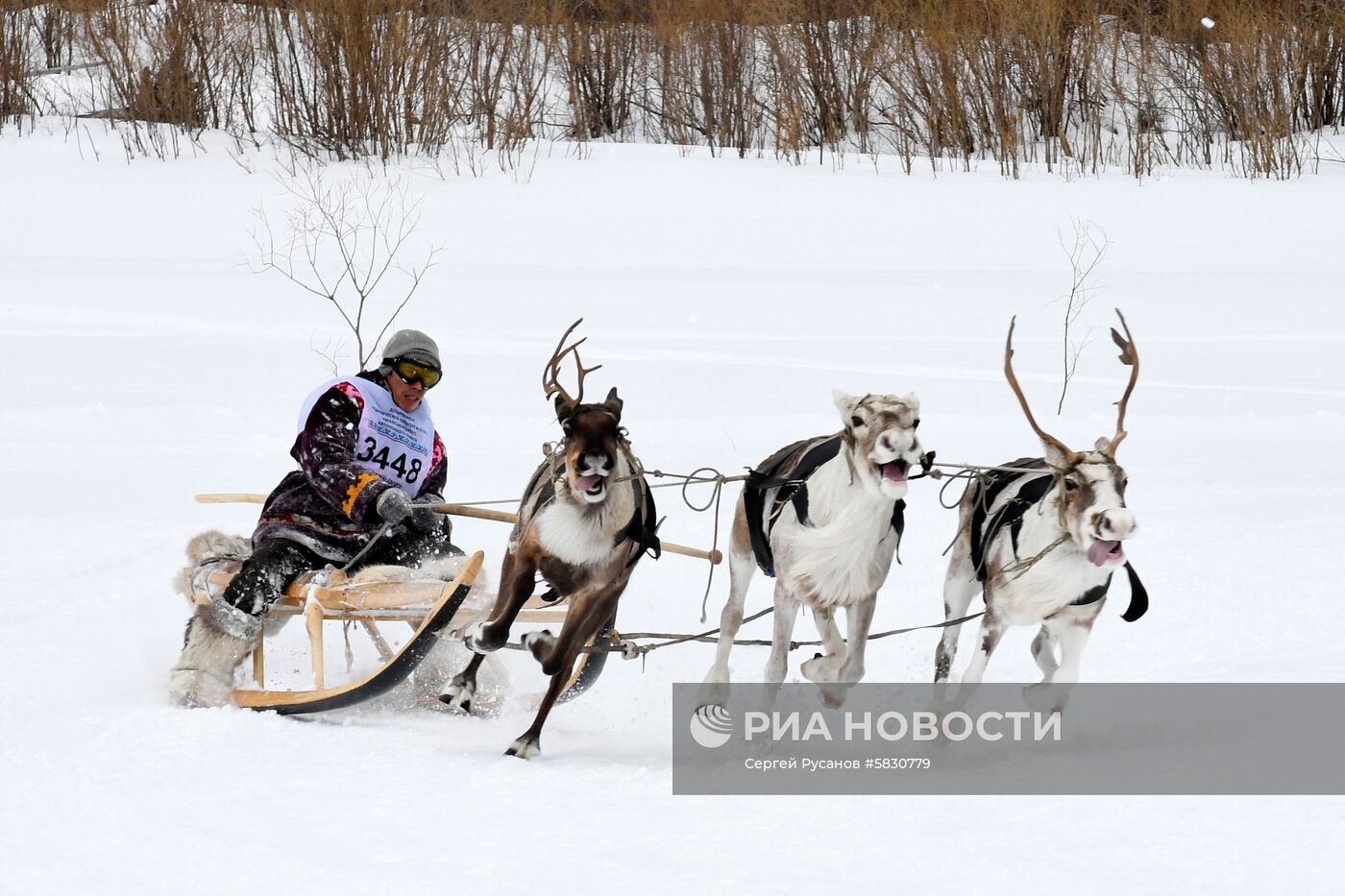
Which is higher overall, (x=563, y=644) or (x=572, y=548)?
(x=572, y=548)

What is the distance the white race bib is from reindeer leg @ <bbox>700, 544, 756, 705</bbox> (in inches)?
53.7

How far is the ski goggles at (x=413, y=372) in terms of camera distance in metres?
5.08

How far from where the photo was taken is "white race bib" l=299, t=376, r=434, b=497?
201 inches

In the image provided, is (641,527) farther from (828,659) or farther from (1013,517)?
(1013,517)

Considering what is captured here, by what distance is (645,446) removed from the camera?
863 centimetres

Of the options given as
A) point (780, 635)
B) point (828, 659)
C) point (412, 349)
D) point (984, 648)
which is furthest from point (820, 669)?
point (412, 349)

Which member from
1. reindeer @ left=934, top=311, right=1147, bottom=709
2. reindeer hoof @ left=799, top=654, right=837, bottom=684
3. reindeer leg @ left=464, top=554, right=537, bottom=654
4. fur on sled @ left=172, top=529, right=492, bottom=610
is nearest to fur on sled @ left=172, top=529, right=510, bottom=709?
fur on sled @ left=172, top=529, right=492, bottom=610

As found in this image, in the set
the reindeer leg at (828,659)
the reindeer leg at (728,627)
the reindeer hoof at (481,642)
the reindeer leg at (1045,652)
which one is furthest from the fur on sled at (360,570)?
the reindeer leg at (1045,652)

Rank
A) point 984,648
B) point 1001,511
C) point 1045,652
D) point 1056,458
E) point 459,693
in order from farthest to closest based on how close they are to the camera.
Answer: point 459,693 < point 1045,652 < point 1001,511 < point 984,648 < point 1056,458

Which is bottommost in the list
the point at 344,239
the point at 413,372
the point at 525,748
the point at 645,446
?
the point at 525,748

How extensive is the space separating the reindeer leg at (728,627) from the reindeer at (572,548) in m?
0.35

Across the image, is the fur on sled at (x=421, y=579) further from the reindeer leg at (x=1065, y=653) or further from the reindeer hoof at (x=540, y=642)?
the reindeer leg at (x=1065, y=653)

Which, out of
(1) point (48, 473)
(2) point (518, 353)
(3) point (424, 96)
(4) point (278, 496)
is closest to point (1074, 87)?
(3) point (424, 96)

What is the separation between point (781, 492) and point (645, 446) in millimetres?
4531
